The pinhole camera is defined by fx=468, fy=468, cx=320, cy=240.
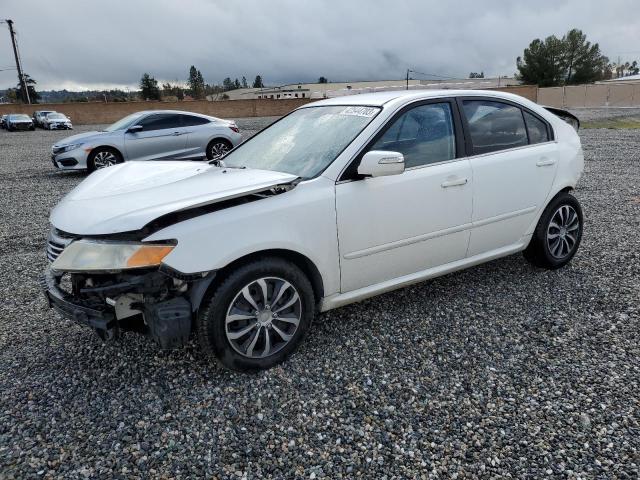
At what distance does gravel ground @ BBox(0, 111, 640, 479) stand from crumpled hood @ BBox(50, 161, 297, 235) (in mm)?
1008

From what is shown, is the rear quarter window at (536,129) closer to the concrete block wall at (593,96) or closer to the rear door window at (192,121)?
the rear door window at (192,121)

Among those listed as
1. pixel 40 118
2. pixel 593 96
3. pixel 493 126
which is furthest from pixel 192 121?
pixel 593 96

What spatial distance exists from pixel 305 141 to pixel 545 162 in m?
2.12

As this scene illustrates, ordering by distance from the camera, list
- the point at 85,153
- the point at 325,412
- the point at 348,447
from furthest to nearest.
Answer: the point at 85,153, the point at 325,412, the point at 348,447

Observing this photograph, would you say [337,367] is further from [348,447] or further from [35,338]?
[35,338]

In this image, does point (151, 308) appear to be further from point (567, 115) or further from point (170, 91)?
point (170, 91)

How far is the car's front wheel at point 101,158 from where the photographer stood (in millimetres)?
10320

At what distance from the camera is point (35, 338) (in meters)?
3.43

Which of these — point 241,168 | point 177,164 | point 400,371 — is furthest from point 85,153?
point 400,371

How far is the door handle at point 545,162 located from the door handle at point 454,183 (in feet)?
3.01

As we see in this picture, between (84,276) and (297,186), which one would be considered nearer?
(84,276)

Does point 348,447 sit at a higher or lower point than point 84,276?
lower

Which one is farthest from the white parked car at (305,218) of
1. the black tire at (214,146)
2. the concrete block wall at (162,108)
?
the concrete block wall at (162,108)

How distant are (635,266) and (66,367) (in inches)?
196
